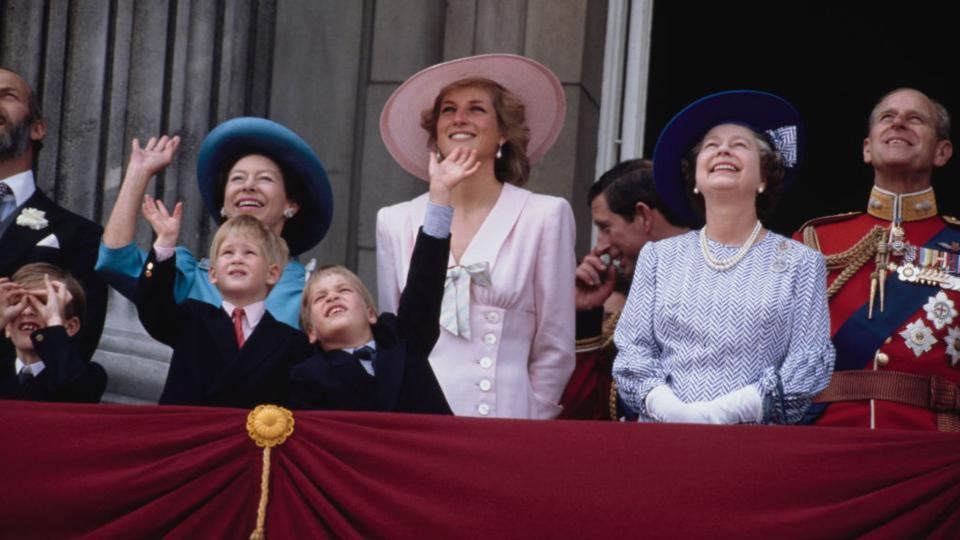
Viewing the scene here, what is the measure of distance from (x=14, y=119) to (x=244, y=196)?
1.00m

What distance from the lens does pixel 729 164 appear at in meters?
5.53

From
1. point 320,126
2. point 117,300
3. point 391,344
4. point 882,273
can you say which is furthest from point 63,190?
point 882,273

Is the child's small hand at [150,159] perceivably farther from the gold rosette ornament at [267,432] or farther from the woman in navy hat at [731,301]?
the woman in navy hat at [731,301]

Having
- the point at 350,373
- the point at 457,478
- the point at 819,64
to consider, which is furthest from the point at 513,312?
the point at 819,64

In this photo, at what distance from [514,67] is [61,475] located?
6.91 feet

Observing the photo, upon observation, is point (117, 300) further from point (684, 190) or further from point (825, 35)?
point (825, 35)

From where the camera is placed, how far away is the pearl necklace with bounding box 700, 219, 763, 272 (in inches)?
212

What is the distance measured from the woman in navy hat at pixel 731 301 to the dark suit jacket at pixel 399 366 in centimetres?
53

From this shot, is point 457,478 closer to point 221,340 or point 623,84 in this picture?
point 221,340

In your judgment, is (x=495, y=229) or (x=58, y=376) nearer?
(x=58, y=376)

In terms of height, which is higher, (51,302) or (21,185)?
(21,185)

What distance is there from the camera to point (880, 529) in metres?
4.71

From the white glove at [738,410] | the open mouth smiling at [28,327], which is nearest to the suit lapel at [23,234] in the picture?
the open mouth smiling at [28,327]

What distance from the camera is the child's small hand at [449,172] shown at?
5504 mm
